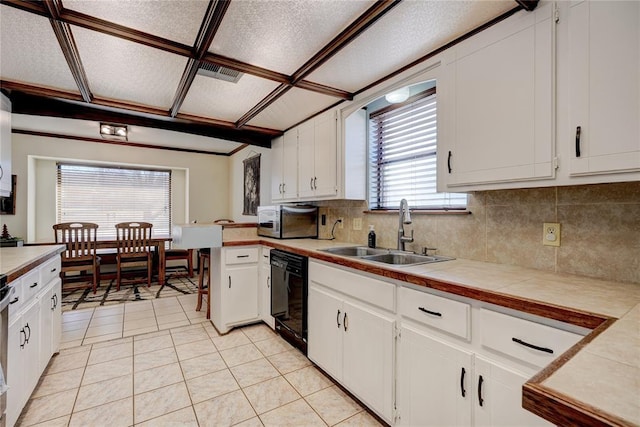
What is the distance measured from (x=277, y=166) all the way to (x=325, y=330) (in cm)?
220

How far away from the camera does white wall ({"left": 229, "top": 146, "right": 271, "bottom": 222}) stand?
468 centimetres

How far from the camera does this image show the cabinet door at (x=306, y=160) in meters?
3.01

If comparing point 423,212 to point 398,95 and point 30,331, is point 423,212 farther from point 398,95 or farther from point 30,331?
point 30,331

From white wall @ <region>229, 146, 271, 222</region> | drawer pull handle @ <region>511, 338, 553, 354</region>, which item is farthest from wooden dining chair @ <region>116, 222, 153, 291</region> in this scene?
drawer pull handle @ <region>511, 338, 553, 354</region>

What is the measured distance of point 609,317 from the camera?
86 cm

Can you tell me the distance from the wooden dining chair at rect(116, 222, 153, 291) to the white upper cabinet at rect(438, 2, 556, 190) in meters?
4.53

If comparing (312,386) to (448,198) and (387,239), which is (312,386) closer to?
(387,239)

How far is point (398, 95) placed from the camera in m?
2.32

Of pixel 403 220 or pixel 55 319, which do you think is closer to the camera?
pixel 403 220

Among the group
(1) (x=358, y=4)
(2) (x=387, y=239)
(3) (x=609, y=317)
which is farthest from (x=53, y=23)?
(3) (x=609, y=317)

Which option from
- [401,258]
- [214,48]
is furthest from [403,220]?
[214,48]

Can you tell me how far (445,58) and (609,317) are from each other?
4.86 ft

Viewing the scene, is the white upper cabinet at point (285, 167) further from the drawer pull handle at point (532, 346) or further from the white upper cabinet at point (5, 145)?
the drawer pull handle at point (532, 346)

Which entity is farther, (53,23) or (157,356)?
(157,356)
